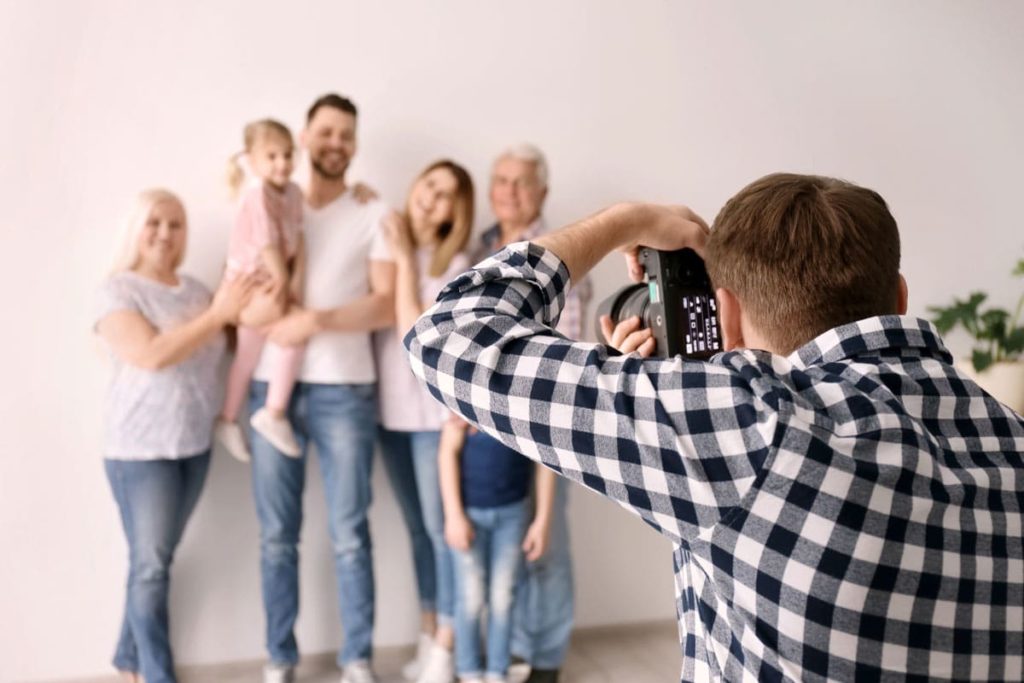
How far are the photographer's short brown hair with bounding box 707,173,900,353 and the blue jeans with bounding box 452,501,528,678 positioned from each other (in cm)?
176

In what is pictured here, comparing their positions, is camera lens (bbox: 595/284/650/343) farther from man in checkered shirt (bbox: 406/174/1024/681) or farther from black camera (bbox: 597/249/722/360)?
man in checkered shirt (bbox: 406/174/1024/681)

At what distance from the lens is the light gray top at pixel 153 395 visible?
2367 mm

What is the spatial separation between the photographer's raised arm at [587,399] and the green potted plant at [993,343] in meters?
2.64

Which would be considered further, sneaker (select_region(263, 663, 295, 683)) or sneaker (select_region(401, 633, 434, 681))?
sneaker (select_region(401, 633, 434, 681))

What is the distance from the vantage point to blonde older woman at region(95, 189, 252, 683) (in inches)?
93.1

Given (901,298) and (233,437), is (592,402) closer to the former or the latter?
(901,298)

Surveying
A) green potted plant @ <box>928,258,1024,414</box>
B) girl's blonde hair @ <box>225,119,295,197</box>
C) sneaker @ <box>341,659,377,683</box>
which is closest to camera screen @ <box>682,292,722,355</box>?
girl's blonde hair @ <box>225,119,295,197</box>

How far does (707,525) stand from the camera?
2.23 feet

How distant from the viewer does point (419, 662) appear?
2748mm

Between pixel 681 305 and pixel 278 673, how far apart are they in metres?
2.08

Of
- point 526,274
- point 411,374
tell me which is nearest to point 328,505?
point 411,374

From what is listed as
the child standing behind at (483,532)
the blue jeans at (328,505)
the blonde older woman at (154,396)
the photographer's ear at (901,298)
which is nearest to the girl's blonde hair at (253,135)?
the blonde older woman at (154,396)

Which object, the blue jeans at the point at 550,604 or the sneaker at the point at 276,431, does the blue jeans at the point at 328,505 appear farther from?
the blue jeans at the point at 550,604

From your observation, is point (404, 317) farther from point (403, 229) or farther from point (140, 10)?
point (140, 10)
